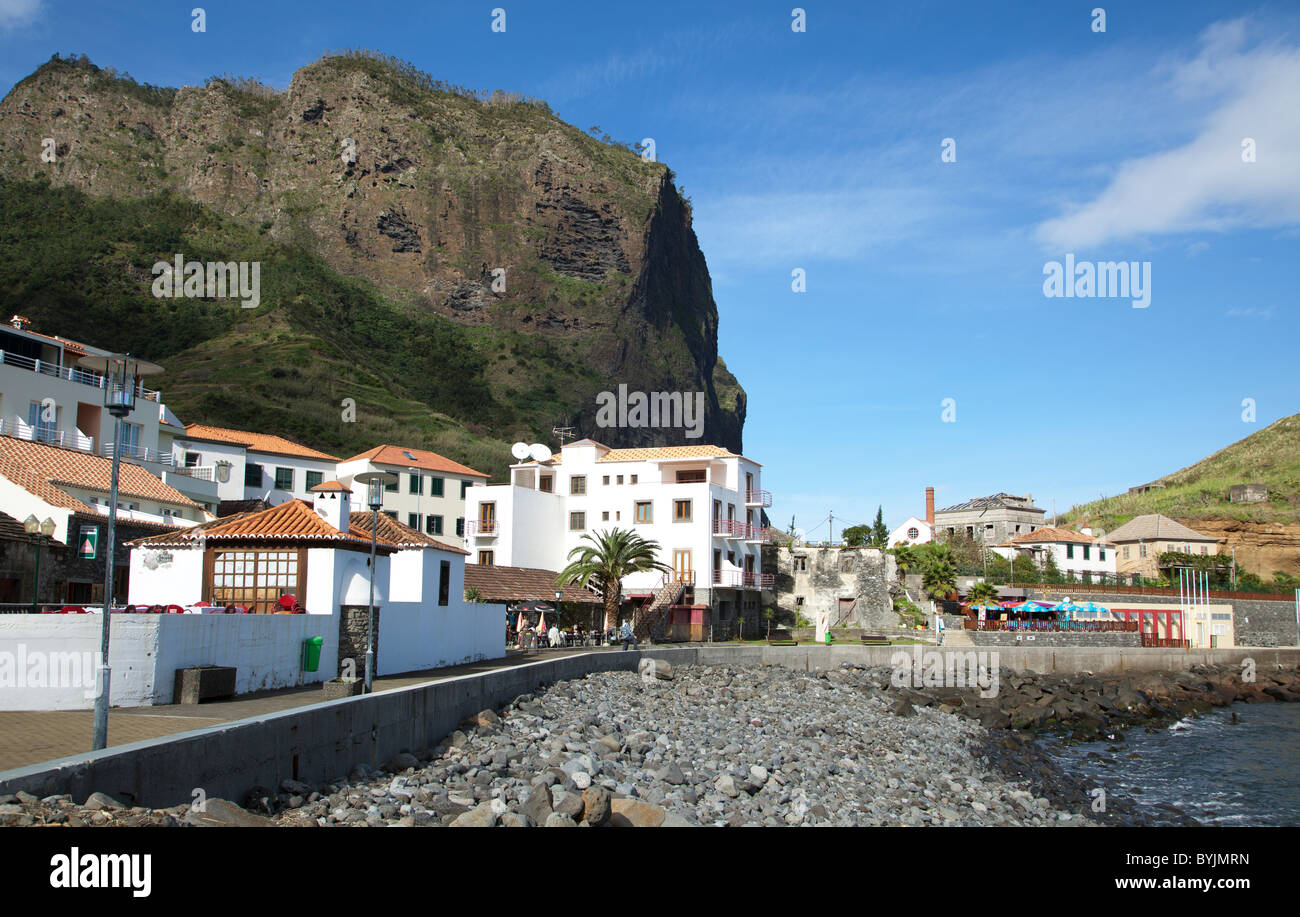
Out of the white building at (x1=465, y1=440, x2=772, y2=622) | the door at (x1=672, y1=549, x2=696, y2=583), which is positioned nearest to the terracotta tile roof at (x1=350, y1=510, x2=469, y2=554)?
the white building at (x1=465, y1=440, x2=772, y2=622)

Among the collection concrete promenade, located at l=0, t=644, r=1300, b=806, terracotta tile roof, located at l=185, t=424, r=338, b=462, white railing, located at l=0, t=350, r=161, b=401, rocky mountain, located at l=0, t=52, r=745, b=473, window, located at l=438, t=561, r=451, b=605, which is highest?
rocky mountain, located at l=0, t=52, r=745, b=473

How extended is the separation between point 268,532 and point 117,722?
8900 mm

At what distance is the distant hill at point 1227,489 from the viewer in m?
108

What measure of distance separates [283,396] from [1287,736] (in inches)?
2897

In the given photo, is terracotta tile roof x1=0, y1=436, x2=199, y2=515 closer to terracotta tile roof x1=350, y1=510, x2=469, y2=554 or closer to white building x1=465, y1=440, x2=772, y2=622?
terracotta tile roof x1=350, y1=510, x2=469, y2=554

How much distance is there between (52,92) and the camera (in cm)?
14650

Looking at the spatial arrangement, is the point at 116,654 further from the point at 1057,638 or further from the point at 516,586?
the point at 1057,638

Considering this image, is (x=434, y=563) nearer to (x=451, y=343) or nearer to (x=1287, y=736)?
(x=1287, y=736)

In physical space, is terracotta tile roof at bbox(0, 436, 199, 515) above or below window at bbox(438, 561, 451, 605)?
above

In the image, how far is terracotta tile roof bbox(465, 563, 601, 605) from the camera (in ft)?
145

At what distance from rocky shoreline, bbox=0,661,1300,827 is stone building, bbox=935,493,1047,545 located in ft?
212

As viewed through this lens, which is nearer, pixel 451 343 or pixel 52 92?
pixel 451 343
